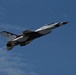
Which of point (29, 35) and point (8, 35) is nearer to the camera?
point (29, 35)

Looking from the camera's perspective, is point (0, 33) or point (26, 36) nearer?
point (26, 36)

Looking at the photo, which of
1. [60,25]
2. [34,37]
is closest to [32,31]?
[34,37]

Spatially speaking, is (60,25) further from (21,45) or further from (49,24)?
(21,45)

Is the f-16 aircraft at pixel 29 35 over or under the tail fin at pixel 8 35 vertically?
under

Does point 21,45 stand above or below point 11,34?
below

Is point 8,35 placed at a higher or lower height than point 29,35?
higher

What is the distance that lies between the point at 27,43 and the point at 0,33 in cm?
1548

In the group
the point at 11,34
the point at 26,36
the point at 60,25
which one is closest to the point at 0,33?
the point at 11,34

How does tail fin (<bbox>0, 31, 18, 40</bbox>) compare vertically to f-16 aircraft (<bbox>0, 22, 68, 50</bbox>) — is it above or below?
above

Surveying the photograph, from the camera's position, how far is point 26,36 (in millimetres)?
139000

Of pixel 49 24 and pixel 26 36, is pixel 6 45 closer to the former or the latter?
pixel 26 36

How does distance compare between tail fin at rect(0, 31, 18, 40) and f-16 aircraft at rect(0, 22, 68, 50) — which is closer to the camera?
f-16 aircraft at rect(0, 22, 68, 50)

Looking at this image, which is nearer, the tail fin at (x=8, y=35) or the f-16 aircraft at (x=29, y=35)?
the f-16 aircraft at (x=29, y=35)

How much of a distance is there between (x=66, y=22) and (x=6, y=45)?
82.2ft
